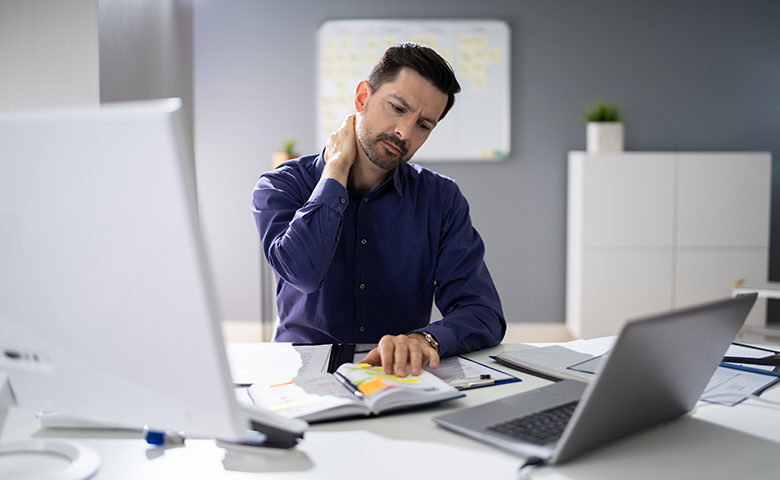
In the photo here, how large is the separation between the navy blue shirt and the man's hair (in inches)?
10.6

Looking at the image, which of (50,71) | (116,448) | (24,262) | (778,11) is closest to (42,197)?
(24,262)

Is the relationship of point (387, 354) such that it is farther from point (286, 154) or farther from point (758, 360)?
point (286, 154)

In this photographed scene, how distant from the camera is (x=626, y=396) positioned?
2.87ft

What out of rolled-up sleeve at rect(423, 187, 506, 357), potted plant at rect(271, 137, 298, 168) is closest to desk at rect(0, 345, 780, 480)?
rolled-up sleeve at rect(423, 187, 506, 357)

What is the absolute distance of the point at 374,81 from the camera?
1.78 m

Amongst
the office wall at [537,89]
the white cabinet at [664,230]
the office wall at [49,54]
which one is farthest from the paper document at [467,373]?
the office wall at [537,89]

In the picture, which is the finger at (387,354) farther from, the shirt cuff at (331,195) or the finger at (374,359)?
the shirt cuff at (331,195)

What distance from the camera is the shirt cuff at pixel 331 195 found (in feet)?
5.32

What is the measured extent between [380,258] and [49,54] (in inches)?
41.7

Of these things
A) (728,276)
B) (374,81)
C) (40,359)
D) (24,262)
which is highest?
(374,81)

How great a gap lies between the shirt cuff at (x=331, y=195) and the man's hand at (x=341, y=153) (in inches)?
1.1

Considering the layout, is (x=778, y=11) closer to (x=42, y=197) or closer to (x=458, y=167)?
(x=458, y=167)

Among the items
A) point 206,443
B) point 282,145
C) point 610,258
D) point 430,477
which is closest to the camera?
point 430,477

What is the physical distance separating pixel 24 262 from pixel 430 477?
537 mm
